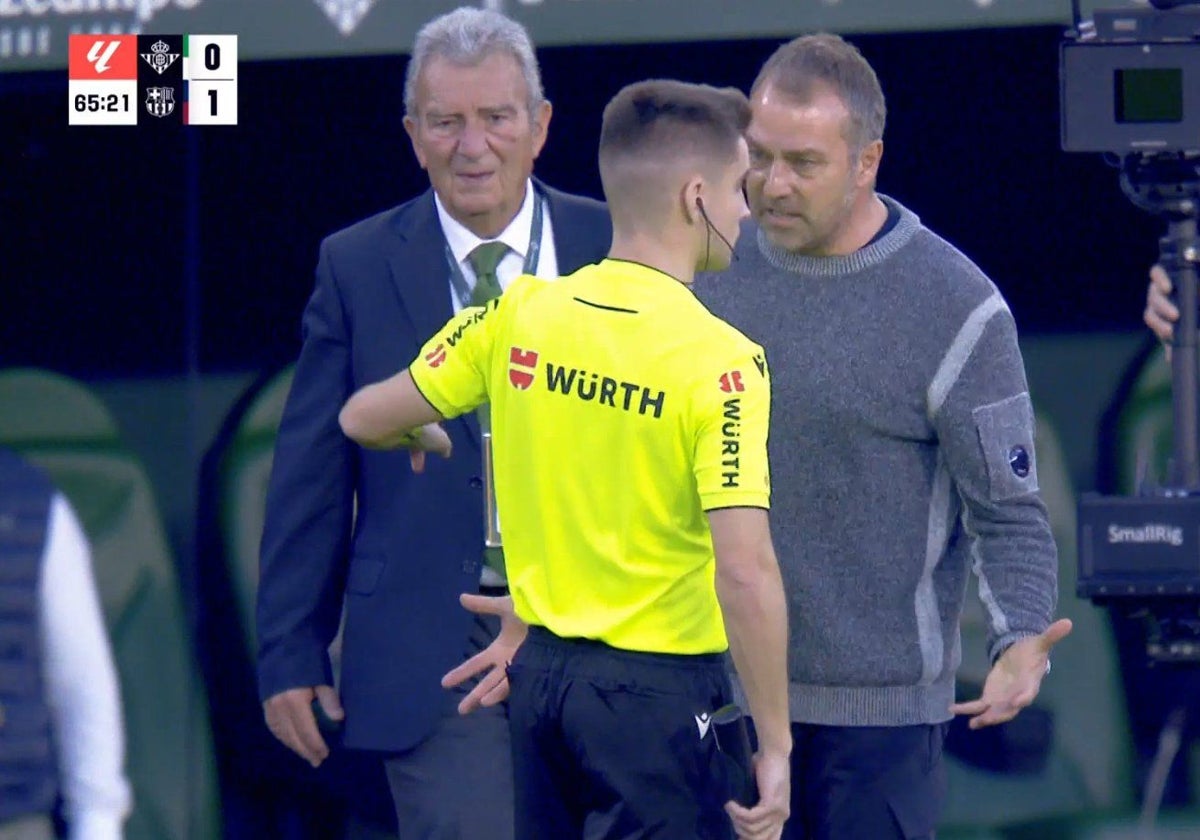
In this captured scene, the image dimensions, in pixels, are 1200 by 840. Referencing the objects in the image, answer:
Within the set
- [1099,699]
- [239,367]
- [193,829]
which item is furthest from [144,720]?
[1099,699]

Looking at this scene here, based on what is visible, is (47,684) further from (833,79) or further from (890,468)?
(833,79)

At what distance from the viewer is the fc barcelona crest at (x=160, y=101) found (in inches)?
210

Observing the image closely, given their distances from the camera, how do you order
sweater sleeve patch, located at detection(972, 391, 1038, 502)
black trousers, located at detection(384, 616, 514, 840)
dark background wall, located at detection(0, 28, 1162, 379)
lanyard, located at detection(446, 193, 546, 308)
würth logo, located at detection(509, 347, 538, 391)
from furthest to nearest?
dark background wall, located at detection(0, 28, 1162, 379), lanyard, located at detection(446, 193, 546, 308), black trousers, located at detection(384, 616, 514, 840), sweater sleeve patch, located at detection(972, 391, 1038, 502), würth logo, located at detection(509, 347, 538, 391)

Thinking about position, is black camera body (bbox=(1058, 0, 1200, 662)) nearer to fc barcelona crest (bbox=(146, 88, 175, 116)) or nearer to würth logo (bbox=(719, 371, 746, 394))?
würth logo (bbox=(719, 371, 746, 394))

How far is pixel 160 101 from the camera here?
17.6 feet

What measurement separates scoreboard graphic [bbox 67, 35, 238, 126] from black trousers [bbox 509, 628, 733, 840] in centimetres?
250

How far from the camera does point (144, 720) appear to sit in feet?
17.9

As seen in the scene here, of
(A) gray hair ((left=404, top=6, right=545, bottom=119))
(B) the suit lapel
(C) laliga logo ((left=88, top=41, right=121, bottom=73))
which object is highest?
(C) laliga logo ((left=88, top=41, right=121, bottom=73))

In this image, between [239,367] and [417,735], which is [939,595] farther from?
[239,367]

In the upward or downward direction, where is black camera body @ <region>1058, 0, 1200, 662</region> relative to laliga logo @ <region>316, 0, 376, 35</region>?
downward

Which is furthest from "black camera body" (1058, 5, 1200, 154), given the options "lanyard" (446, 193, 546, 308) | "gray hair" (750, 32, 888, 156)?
"lanyard" (446, 193, 546, 308)

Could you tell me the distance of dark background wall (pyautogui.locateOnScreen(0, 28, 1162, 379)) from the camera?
507 cm

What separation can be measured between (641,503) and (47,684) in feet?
2.97

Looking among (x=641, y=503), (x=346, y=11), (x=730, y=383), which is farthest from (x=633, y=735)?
(x=346, y=11)
